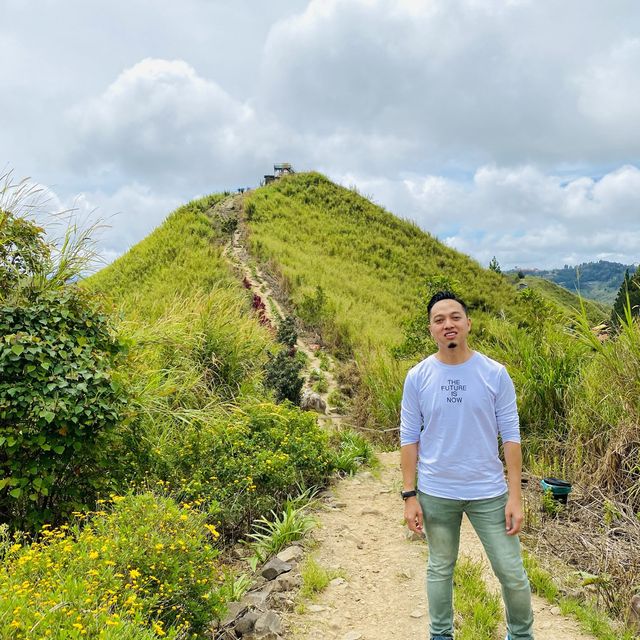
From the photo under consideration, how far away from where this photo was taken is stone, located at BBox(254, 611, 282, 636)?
2978 millimetres

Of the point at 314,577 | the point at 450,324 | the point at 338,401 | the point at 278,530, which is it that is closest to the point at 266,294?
the point at 338,401

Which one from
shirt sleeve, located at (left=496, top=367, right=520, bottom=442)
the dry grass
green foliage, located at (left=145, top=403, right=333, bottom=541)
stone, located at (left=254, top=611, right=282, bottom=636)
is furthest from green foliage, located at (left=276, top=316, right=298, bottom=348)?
shirt sleeve, located at (left=496, top=367, right=520, bottom=442)

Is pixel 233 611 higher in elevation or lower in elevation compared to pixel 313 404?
lower

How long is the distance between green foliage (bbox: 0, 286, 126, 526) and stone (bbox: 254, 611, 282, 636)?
1.78 m

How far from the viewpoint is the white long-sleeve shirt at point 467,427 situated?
99.0 inches

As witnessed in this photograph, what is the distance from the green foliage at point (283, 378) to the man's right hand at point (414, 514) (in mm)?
5202

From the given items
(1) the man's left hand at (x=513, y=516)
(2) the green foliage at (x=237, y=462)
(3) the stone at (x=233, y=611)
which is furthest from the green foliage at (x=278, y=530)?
(1) the man's left hand at (x=513, y=516)

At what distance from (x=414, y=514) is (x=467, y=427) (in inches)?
20.3

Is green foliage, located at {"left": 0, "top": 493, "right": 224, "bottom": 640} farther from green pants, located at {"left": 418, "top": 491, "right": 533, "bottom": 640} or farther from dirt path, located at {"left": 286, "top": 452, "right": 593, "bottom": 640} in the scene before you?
green pants, located at {"left": 418, "top": 491, "right": 533, "bottom": 640}

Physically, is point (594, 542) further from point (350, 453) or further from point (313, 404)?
point (313, 404)

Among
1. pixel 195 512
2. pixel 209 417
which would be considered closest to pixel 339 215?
pixel 209 417

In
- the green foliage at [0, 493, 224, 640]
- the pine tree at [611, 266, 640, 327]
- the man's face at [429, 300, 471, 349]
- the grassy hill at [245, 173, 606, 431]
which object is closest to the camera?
the green foliage at [0, 493, 224, 640]

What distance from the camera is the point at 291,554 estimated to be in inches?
157

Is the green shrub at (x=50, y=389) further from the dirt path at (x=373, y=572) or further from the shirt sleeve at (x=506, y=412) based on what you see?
the shirt sleeve at (x=506, y=412)
